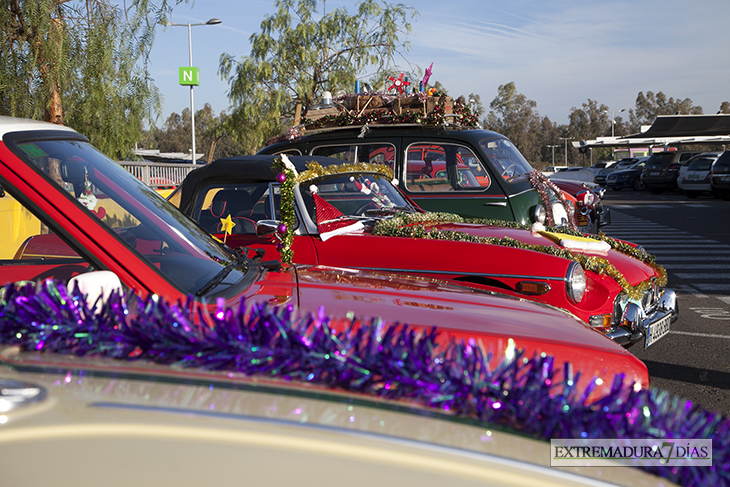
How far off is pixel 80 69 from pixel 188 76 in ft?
44.0

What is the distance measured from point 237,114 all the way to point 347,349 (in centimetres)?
2122

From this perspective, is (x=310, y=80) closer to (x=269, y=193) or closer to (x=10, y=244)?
(x=269, y=193)

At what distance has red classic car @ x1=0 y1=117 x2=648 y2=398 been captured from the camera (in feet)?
5.74

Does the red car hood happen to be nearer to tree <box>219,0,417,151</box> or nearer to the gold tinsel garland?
the gold tinsel garland

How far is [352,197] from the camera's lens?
5.09 metres

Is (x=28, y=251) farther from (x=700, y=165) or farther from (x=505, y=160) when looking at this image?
(x=700, y=165)

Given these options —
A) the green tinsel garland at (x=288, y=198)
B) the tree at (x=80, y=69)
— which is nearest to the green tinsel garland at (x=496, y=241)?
the green tinsel garland at (x=288, y=198)

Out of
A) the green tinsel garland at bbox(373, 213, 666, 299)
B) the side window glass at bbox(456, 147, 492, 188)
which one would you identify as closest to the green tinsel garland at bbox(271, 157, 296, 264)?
the green tinsel garland at bbox(373, 213, 666, 299)

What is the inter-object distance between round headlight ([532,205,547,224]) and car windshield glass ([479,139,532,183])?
0.44 meters

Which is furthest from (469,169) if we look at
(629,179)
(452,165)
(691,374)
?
(629,179)

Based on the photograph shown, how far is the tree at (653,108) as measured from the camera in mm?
102438

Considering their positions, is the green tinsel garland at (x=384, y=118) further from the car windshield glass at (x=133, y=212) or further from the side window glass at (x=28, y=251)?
the side window glass at (x=28, y=251)

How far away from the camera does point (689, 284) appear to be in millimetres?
8078

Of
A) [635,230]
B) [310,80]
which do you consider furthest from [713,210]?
[310,80]
